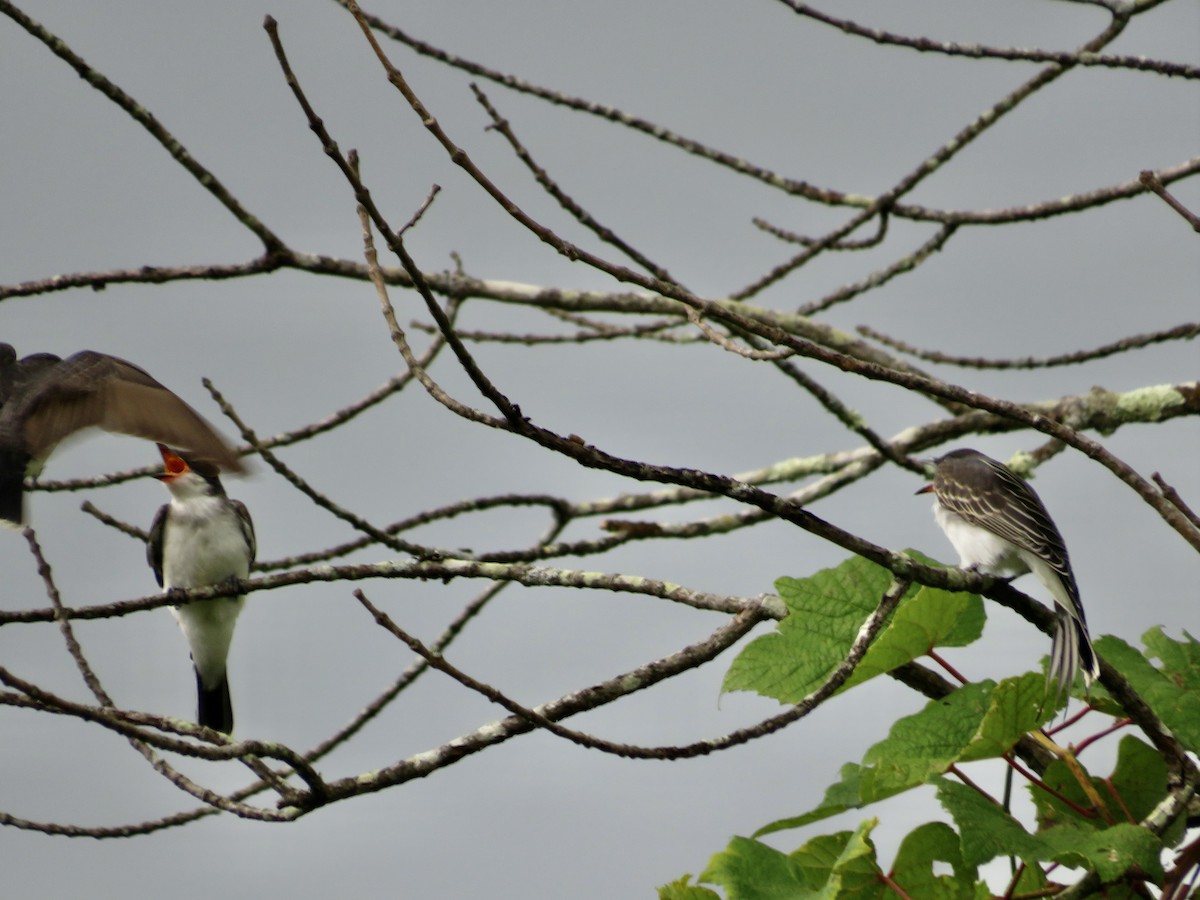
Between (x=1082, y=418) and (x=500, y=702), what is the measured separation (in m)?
4.97

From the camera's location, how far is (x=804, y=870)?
10.8 feet

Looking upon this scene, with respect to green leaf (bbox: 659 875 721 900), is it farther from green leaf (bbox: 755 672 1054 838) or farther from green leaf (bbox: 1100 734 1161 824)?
green leaf (bbox: 1100 734 1161 824)

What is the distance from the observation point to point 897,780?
319 centimetres

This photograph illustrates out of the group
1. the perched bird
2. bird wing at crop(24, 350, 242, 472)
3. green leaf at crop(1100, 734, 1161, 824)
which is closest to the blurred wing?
the perched bird

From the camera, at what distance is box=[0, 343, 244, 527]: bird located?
4.70 m

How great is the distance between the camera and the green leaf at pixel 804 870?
10.2 ft

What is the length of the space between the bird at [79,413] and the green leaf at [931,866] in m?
2.62

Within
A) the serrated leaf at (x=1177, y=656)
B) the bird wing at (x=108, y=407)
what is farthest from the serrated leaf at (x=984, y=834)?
the bird wing at (x=108, y=407)

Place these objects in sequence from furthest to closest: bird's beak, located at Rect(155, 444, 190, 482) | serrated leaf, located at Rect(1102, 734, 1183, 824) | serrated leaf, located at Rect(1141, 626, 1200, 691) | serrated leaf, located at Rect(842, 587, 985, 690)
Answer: bird's beak, located at Rect(155, 444, 190, 482), serrated leaf, located at Rect(1141, 626, 1200, 691), serrated leaf, located at Rect(1102, 734, 1183, 824), serrated leaf, located at Rect(842, 587, 985, 690)

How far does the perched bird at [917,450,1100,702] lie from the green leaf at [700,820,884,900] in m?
1.40

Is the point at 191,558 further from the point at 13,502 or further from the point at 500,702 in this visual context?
the point at 500,702

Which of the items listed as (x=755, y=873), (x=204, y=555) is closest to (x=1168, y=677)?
(x=755, y=873)

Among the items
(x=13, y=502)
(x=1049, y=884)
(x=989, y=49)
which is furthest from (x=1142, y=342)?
(x=13, y=502)

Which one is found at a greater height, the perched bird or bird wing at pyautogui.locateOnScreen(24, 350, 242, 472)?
bird wing at pyautogui.locateOnScreen(24, 350, 242, 472)
